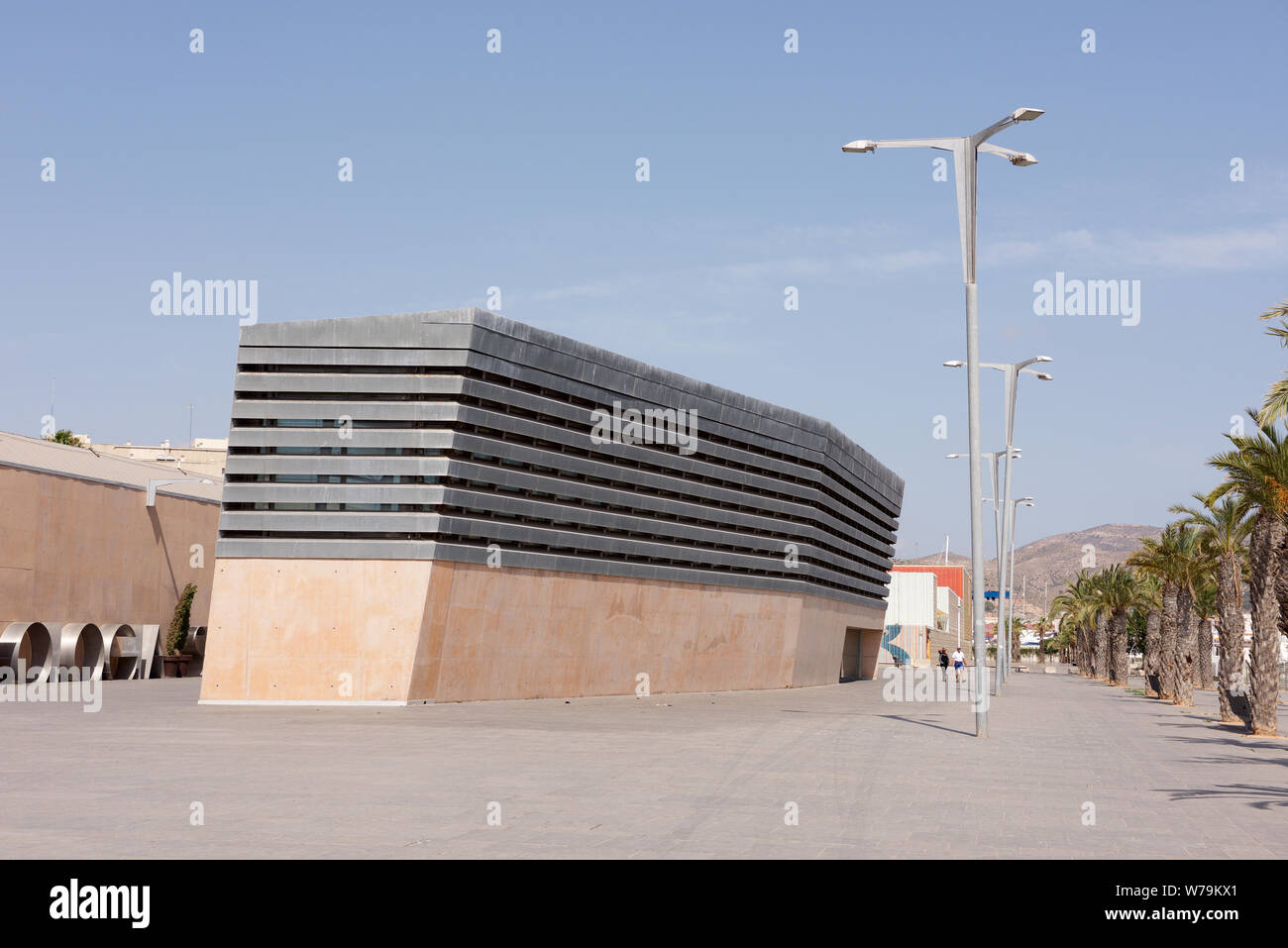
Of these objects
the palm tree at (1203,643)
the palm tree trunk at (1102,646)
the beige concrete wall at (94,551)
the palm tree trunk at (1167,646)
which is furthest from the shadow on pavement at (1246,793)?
the palm tree trunk at (1102,646)

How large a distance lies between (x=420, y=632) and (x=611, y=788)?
54.6ft

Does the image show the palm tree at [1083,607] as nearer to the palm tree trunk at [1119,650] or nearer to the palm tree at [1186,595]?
the palm tree trunk at [1119,650]

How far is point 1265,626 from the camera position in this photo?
1088 inches

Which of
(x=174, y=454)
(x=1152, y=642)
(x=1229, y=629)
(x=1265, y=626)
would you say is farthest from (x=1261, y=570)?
(x=174, y=454)

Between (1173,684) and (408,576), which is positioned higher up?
(408,576)

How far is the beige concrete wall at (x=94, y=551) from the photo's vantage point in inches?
1606

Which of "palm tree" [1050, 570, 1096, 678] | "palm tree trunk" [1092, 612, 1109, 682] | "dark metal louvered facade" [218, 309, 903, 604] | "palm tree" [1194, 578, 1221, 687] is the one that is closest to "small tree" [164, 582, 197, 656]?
"dark metal louvered facade" [218, 309, 903, 604]

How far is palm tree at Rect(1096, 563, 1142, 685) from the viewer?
205 ft

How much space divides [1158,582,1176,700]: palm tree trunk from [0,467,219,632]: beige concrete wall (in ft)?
128

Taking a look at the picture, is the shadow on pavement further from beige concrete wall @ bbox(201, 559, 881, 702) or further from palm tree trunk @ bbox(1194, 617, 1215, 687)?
palm tree trunk @ bbox(1194, 617, 1215, 687)
